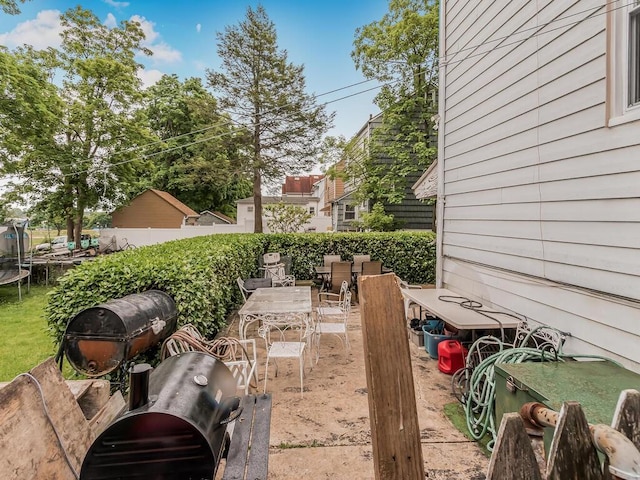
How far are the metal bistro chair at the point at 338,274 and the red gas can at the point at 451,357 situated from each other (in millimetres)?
3457

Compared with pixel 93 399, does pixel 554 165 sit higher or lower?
higher

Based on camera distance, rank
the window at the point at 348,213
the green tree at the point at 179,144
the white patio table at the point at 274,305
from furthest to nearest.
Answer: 1. the green tree at the point at 179,144
2. the window at the point at 348,213
3. the white patio table at the point at 274,305

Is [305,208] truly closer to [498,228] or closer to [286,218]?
[286,218]

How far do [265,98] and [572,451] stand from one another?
1283cm

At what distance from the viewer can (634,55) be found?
2.53 m

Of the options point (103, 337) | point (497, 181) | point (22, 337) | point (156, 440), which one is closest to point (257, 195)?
point (22, 337)

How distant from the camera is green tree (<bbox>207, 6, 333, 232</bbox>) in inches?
470

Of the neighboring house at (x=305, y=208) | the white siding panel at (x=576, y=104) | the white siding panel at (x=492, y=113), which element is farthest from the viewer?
the neighboring house at (x=305, y=208)

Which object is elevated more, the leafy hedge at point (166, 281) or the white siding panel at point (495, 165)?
the white siding panel at point (495, 165)

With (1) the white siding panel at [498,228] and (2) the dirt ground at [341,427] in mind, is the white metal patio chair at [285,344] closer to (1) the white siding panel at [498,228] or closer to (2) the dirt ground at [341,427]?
(2) the dirt ground at [341,427]

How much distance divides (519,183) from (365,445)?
3.13 m

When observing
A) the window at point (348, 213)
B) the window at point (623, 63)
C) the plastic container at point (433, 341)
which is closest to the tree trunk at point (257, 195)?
the window at point (348, 213)

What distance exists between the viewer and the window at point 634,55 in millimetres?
2496

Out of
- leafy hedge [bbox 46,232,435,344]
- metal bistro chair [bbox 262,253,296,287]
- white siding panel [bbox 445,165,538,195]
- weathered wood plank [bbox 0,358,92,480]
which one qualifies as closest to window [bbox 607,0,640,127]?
white siding panel [bbox 445,165,538,195]
